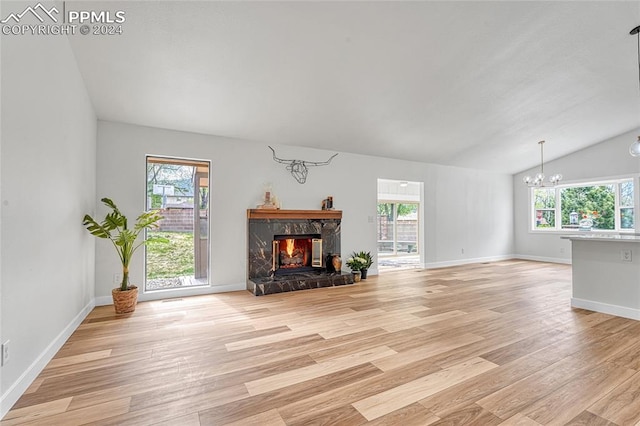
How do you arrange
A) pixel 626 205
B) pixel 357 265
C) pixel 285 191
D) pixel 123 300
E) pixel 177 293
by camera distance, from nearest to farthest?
1. pixel 123 300
2. pixel 177 293
3. pixel 285 191
4. pixel 357 265
5. pixel 626 205

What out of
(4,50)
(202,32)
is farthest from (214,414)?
(202,32)

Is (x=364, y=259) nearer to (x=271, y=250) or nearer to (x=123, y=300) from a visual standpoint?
(x=271, y=250)

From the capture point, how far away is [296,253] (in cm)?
550

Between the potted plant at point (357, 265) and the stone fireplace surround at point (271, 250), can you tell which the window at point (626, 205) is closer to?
the potted plant at point (357, 265)

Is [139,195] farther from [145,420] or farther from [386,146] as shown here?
[386,146]

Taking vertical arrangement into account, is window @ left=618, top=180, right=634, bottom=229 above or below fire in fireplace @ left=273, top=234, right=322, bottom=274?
above

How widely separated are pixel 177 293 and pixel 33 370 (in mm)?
2330

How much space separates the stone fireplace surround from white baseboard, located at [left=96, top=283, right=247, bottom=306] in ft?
0.91

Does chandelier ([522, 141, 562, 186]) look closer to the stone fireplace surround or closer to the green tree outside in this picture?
the green tree outside

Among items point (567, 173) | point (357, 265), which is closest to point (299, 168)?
point (357, 265)

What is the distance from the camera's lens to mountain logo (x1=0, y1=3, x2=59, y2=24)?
6.22 feet

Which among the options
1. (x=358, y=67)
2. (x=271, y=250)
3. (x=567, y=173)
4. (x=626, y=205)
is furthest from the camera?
(x=567, y=173)

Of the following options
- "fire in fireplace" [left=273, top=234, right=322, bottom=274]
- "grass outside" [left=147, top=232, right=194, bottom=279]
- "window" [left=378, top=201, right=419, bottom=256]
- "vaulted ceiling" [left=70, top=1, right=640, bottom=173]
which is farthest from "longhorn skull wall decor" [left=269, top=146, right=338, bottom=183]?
"window" [left=378, top=201, right=419, bottom=256]

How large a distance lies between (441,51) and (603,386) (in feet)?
10.9
